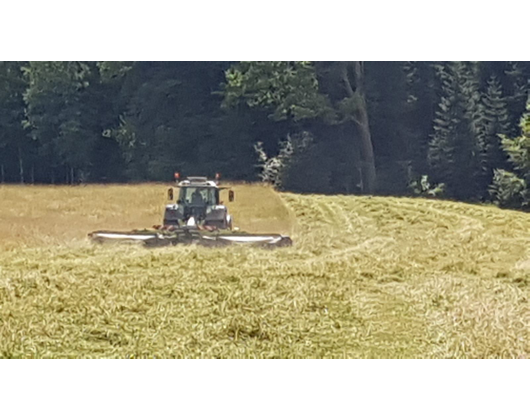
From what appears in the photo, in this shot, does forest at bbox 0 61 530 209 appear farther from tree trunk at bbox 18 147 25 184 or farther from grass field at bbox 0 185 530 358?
grass field at bbox 0 185 530 358

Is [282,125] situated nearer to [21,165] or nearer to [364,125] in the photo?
[364,125]

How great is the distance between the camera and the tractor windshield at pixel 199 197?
8070 mm

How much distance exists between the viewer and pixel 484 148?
1402cm

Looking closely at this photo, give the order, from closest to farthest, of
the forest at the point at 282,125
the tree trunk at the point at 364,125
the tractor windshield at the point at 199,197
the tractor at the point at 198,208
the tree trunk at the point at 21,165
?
the tractor at the point at 198,208, the tractor windshield at the point at 199,197, the tree trunk at the point at 21,165, the forest at the point at 282,125, the tree trunk at the point at 364,125

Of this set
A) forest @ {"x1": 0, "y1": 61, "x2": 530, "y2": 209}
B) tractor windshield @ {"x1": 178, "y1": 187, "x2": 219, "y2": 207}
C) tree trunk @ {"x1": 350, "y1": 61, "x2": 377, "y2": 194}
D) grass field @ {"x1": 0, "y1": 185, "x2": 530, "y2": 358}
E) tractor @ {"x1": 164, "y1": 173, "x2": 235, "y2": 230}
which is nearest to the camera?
grass field @ {"x1": 0, "y1": 185, "x2": 530, "y2": 358}

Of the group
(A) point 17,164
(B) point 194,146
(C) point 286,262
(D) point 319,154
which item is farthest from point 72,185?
(C) point 286,262

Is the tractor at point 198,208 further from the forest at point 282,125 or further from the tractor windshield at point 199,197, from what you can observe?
the forest at point 282,125

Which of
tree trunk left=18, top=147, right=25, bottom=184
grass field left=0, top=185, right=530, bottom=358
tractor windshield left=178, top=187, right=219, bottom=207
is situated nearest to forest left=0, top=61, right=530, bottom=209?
tree trunk left=18, top=147, right=25, bottom=184

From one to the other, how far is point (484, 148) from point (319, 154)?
134 inches

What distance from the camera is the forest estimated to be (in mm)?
13000

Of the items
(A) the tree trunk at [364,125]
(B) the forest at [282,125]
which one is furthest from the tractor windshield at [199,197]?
(A) the tree trunk at [364,125]

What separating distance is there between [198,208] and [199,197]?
14 cm

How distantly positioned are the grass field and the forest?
146 inches

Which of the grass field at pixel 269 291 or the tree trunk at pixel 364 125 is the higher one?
the tree trunk at pixel 364 125
